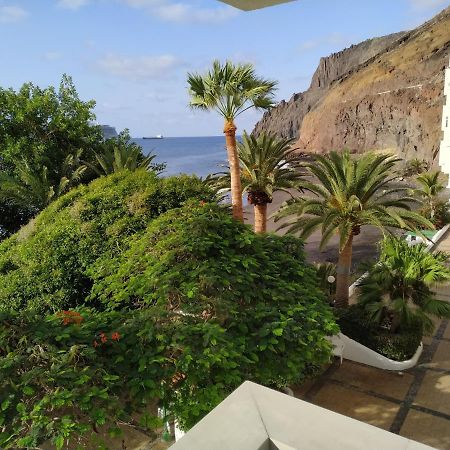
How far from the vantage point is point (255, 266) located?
974cm

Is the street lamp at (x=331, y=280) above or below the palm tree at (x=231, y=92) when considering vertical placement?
below

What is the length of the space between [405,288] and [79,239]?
10.3 m

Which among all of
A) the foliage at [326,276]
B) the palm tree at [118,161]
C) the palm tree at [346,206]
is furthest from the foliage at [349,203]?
the palm tree at [118,161]

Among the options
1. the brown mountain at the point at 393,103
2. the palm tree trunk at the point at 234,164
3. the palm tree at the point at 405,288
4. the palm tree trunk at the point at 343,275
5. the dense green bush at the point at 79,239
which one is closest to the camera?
the dense green bush at the point at 79,239

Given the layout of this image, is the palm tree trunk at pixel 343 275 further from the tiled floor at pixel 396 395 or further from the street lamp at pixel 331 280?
the tiled floor at pixel 396 395

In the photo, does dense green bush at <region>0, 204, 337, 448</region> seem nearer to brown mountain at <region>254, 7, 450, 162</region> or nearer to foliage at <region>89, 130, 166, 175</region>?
foliage at <region>89, 130, 166, 175</region>

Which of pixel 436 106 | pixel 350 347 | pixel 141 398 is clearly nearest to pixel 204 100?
pixel 350 347

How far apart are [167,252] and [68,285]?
4.27 m

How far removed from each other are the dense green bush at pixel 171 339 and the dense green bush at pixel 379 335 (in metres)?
4.10

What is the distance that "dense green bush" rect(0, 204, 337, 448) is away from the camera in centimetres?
566

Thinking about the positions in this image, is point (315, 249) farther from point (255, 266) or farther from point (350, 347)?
point (255, 266)

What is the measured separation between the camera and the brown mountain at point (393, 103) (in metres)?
75.9

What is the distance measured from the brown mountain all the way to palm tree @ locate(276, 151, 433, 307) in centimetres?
5554

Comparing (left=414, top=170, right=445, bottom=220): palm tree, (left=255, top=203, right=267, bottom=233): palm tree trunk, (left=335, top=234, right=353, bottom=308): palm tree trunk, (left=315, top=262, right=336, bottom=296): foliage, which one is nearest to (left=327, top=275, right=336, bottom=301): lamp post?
(left=315, top=262, right=336, bottom=296): foliage
